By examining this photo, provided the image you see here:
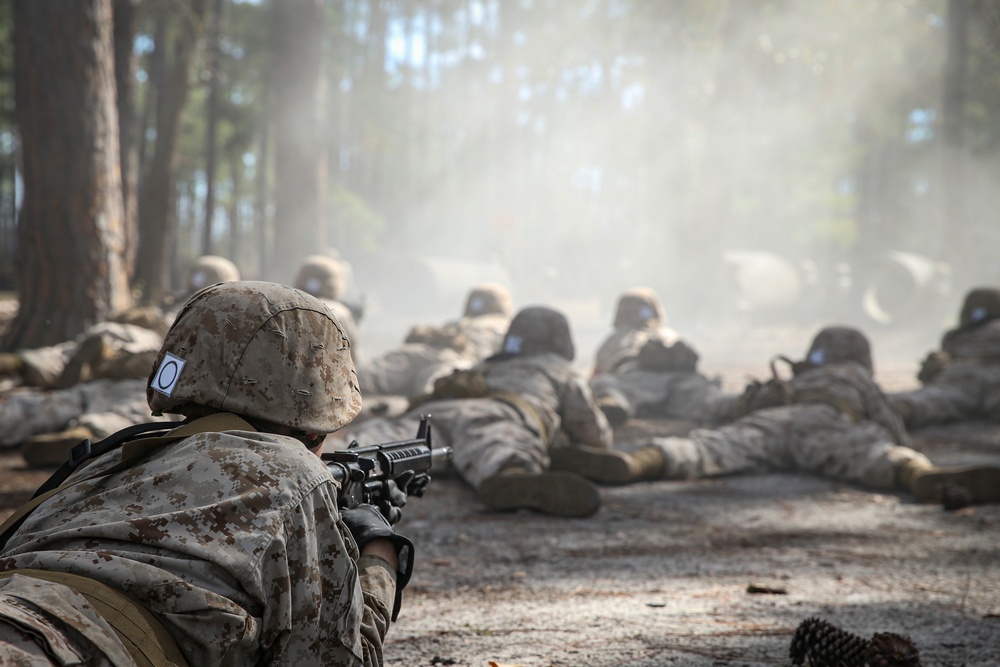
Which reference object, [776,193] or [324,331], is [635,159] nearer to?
[776,193]

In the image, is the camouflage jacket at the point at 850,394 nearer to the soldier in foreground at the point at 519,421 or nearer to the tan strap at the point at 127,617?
the soldier in foreground at the point at 519,421

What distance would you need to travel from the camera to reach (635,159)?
3600 cm

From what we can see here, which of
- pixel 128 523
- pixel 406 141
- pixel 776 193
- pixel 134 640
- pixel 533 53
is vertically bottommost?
pixel 134 640

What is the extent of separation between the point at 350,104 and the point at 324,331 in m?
A: 39.4

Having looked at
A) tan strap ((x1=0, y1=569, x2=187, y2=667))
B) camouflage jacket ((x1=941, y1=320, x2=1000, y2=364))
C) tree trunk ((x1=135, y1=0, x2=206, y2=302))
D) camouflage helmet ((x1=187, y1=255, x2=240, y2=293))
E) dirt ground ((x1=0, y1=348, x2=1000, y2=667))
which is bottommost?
dirt ground ((x1=0, y1=348, x2=1000, y2=667))

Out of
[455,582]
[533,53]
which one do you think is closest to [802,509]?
[455,582]

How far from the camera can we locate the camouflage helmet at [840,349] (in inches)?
290

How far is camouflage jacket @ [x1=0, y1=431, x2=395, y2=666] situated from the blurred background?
7947mm

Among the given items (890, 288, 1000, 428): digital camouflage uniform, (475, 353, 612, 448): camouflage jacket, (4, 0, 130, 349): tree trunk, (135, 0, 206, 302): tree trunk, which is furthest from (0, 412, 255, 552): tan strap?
(135, 0, 206, 302): tree trunk

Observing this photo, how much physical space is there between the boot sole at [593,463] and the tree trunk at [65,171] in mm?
5570

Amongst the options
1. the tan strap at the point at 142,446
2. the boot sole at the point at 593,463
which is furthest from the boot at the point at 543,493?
the tan strap at the point at 142,446

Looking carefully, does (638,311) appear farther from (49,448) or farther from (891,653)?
(891,653)

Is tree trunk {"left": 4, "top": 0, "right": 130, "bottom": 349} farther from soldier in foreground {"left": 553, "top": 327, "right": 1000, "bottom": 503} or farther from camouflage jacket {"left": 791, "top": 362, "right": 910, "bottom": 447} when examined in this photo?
camouflage jacket {"left": 791, "top": 362, "right": 910, "bottom": 447}

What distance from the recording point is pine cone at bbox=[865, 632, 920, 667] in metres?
2.40
